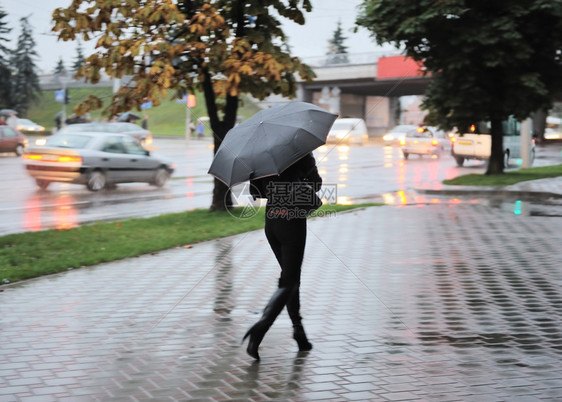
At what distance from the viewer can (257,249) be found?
35.3ft

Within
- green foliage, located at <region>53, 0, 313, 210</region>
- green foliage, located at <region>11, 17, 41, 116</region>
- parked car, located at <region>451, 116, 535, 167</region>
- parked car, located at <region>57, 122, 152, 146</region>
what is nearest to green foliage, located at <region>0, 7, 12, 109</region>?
green foliage, located at <region>11, 17, 41, 116</region>

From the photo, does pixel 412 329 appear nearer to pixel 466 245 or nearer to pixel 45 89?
pixel 466 245

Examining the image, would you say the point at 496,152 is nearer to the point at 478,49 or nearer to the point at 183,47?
the point at 478,49

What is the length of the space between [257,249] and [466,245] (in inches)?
120

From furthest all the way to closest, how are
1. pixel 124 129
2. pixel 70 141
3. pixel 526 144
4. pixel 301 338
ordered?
pixel 124 129 → pixel 526 144 → pixel 70 141 → pixel 301 338

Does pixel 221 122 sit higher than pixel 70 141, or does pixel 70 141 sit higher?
pixel 221 122

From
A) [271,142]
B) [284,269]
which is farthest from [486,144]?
[271,142]

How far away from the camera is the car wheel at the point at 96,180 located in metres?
20.1

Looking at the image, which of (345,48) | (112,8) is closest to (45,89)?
(345,48)

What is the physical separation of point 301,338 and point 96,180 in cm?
1544

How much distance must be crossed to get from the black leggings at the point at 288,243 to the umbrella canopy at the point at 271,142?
0.44m

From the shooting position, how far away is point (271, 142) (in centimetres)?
534

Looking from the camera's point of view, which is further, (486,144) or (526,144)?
(486,144)

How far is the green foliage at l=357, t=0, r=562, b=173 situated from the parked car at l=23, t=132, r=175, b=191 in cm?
745
